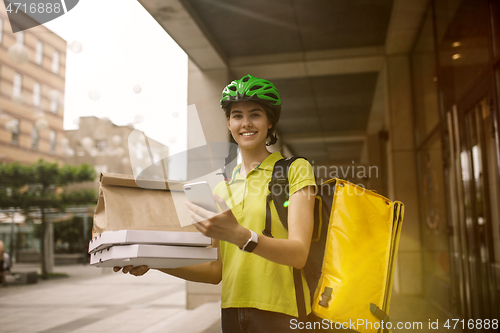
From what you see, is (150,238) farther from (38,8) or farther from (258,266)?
(38,8)

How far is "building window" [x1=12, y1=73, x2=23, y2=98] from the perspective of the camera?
503 centimetres

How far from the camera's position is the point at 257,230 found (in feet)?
3.48

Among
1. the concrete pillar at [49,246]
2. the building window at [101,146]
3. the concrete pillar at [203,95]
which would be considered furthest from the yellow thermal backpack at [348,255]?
the concrete pillar at [49,246]

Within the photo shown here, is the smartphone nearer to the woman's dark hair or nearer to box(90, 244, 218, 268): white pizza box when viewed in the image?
box(90, 244, 218, 268): white pizza box

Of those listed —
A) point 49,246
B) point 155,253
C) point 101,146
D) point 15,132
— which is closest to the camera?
point 155,253

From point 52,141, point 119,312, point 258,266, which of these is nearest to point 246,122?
point 258,266

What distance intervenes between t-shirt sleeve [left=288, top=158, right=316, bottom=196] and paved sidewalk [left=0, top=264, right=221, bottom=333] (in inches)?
156

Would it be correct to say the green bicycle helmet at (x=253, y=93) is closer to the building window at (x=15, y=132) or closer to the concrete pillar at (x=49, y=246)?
the building window at (x=15, y=132)

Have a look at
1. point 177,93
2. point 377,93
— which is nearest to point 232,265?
point 177,93

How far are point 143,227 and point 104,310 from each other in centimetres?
625

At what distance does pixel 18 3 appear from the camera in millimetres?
4086

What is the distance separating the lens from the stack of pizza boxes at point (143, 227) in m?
0.82

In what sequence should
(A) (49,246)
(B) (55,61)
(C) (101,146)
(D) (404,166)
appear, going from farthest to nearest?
(A) (49,246) → (C) (101,146) → (D) (404,166) → (B) (55,61)

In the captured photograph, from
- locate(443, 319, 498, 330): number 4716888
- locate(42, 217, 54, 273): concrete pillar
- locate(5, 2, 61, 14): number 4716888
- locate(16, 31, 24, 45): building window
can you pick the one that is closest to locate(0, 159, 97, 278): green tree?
locate(42, 217, 54, 273): concrete pillar
